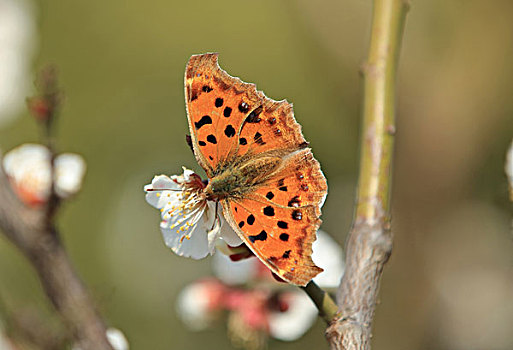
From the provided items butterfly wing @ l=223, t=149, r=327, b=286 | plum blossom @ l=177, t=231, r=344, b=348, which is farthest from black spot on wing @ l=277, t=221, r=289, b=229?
plum blossom @ l=177, t=231, r=344, b=348

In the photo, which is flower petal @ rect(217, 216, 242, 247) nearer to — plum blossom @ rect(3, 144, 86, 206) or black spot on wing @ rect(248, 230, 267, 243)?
black spot on wing @ rect(248, 230, 267, 243)

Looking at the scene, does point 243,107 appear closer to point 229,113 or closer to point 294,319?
point 229,113

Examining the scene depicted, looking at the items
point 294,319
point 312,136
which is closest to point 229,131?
point 294,319

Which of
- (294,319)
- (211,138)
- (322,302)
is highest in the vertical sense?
(211,138)

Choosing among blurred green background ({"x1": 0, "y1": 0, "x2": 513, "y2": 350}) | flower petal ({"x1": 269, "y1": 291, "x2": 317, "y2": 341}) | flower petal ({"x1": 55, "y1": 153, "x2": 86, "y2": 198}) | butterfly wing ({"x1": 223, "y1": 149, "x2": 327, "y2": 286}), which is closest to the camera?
butterfly wing ({"x1": 223, "y1": 149, "x2": 327, "y2": 286})

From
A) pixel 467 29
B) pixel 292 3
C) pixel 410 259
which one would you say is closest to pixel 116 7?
pixel 292 3

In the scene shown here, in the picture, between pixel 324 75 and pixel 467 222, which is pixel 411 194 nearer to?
pixel 467 222

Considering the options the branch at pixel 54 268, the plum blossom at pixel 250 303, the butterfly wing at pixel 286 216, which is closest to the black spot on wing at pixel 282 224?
the butterfly wing at pixel 286 216
